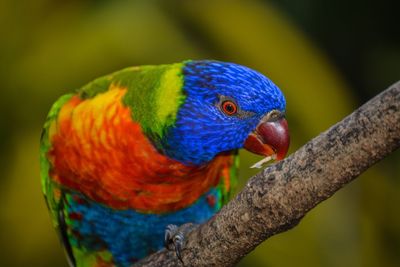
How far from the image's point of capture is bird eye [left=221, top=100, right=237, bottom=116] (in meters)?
1.85

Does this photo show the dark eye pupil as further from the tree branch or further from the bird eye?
the tree branch

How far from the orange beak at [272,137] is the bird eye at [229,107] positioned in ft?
0.33

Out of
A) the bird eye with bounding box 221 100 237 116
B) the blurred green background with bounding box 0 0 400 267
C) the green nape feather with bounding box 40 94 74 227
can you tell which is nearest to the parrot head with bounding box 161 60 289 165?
the bird eye with bounding box 221 100 237 116

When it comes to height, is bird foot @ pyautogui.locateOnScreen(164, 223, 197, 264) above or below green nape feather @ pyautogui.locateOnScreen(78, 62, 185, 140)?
below

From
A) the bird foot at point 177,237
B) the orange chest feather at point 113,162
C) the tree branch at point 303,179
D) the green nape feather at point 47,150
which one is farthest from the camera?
the green nape feather at point 47,150

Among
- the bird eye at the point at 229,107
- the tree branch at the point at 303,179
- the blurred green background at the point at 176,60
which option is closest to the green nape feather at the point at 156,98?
the bird eye at the point at 229,107

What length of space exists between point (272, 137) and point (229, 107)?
175 millimetres

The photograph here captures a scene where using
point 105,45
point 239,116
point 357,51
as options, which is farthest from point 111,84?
point 357,51

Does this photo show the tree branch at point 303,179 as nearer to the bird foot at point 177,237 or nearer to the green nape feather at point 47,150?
the bird foot at point 177,237

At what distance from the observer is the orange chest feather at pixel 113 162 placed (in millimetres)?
1948

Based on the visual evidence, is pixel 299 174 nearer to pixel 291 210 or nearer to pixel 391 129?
pixel 291 210

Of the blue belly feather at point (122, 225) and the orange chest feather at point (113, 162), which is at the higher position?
the orange chest feather at point (113, 162)

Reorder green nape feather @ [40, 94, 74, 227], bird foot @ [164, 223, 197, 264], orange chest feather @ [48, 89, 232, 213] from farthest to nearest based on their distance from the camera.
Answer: green nape feather @ [40, 94, 74, 227], orange chest feather @ [48, 89, 232, 213], bird foot @ [164, 223, 197, 264]

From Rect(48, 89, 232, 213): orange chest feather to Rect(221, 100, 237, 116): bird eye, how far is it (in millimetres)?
268
